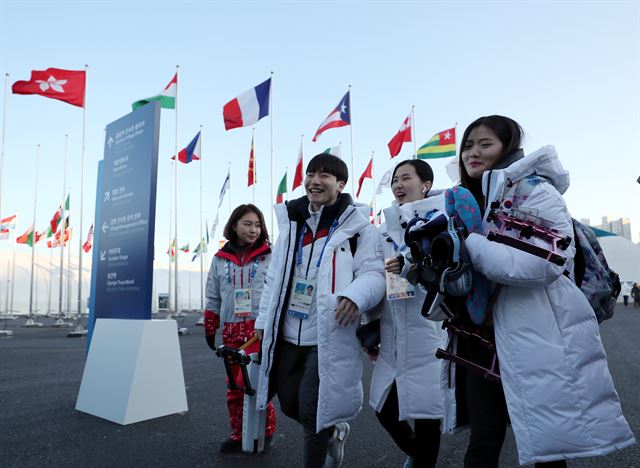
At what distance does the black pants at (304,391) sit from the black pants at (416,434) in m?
0.33

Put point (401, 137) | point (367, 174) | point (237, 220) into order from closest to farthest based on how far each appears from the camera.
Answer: point (237, 220) → point (401, 137) → point (367, 174)

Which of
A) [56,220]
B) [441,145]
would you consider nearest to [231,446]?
[441,145]

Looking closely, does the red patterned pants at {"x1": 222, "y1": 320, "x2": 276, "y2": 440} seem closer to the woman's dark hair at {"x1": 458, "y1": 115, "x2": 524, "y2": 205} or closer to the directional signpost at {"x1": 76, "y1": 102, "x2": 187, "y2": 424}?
the directional signpost at {"x1": 76, "y1": 102, "x2": 187, "y2": 424}

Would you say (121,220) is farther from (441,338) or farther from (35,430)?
(441,338)

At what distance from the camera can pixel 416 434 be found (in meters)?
2.39

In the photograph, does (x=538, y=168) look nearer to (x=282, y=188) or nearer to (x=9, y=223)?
(x=282, y=188)

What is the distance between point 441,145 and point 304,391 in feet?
44.6

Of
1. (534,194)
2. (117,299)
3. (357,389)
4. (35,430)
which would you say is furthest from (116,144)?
(534,194)

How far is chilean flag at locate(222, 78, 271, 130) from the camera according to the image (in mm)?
12188

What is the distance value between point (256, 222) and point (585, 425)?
282 centimetres

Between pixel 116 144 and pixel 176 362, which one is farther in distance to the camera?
pixel 116 144

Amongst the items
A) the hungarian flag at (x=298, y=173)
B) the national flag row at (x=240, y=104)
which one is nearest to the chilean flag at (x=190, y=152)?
the national flag row at (x=240, y=104)

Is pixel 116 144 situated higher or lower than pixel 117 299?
higher

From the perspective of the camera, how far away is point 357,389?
238 centimetres
